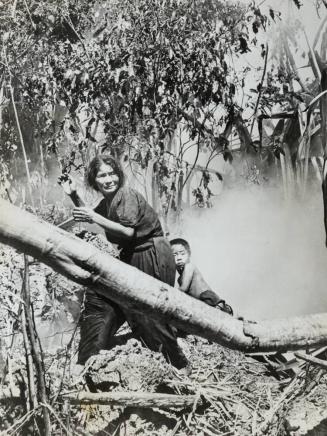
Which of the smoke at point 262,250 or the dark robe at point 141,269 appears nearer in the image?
the dark robe at point 141,269

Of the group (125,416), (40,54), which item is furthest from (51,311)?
(40,54)

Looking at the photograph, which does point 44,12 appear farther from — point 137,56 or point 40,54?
point 137,56

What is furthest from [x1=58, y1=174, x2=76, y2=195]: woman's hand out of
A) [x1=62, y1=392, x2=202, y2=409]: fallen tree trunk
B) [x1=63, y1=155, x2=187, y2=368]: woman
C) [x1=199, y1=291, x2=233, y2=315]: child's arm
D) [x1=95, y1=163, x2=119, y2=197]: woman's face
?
[x1=62, y1=392, x2=202, y2=409]: fallen tree trunk

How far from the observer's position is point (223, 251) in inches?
105

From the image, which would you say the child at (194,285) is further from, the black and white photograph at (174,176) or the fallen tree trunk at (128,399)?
the fallen tree trunk at (128,399)

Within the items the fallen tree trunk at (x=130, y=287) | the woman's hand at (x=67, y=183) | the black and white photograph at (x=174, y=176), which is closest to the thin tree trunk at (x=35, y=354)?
the fallen tree trunk at (x=130, y=287)

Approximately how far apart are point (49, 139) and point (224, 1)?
1.26 metres

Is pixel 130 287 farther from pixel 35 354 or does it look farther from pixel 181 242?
pixel 181 242

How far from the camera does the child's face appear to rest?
2.66 m

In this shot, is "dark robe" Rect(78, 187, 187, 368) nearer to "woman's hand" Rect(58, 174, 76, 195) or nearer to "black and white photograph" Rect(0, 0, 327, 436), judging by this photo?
"black and white photograph" Rect(0, 0, 327, 436)

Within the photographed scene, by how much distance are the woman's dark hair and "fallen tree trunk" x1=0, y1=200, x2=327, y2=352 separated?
3.04 feet

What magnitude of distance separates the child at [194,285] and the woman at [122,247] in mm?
49

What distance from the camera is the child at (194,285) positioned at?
2604 millimetres

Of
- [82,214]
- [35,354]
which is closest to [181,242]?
[82,214]
